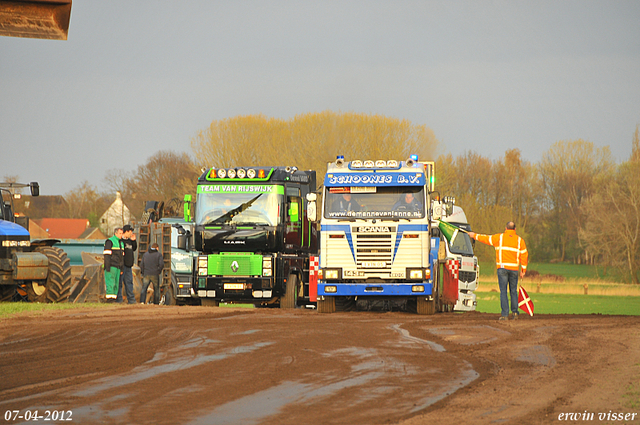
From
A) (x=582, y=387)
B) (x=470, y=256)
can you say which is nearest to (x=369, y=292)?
(x=470, y=256)

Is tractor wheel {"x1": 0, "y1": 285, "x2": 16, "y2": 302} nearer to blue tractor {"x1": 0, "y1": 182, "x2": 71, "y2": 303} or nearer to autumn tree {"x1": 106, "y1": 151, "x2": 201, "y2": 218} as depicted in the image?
blue tractor {"x1": 0, "y1": 182, "x2": 71, "y2": 303}

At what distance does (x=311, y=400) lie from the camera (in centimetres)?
789

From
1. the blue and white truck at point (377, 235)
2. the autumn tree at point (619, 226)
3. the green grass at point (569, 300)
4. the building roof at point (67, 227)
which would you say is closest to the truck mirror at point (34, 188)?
the blue and white truck at point (377, 235)

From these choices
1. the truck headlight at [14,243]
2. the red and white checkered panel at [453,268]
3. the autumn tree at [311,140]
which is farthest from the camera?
the autumn tree at [311,140]

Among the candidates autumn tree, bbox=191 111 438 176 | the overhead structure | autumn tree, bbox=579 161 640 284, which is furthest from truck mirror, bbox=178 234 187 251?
autumn tree, bbox=579 161 640 284

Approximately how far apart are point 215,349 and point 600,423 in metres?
6.00

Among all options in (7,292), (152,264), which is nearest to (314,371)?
(152,264)

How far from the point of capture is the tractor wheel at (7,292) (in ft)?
70.0

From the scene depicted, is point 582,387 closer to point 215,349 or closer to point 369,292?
point 215,349

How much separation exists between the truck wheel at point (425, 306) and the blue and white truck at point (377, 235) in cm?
19

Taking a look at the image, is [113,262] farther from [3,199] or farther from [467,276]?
[467,276]

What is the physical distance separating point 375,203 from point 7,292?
10540 mm

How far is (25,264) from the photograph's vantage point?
20047 mm

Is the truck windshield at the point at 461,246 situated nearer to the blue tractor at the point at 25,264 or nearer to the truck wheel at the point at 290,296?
the truck wheel at the point at 290,296
